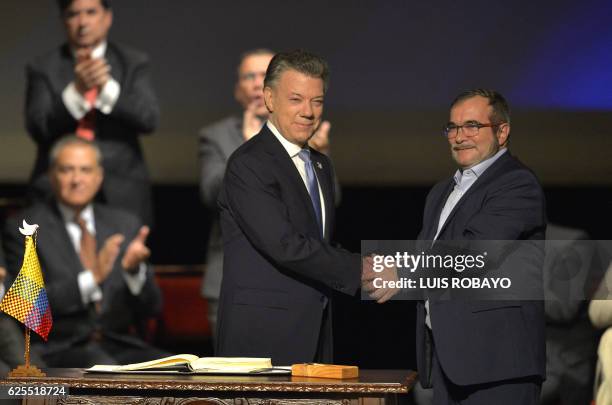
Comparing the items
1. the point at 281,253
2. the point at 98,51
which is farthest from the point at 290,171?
the point at 98,51

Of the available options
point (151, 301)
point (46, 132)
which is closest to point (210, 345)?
point (151, 301)

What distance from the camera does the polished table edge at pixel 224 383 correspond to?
261cm

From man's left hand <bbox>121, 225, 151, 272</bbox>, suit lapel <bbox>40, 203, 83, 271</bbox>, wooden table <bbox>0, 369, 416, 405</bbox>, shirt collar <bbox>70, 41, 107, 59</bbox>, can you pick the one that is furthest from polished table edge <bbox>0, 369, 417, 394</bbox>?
shirt collar <bbox>70, 41, 107, 59</bbox>

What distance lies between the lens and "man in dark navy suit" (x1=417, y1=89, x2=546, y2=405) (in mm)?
3137

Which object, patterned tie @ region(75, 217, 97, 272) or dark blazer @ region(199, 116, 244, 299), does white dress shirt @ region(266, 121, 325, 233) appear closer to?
dark blazer @ region(199, 116, 244, 299)

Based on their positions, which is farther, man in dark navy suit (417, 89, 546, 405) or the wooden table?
man in dark navy suit (417, 89, 546, 405)

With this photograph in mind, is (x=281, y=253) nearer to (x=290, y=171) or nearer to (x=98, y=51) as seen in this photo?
(x=290, y=171)

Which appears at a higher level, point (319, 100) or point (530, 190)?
point (319, 100)

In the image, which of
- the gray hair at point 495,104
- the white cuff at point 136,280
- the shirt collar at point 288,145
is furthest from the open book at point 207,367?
the white cuff at point 136,280

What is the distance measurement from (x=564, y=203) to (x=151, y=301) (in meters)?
1.76

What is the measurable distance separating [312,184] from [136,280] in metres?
1.88

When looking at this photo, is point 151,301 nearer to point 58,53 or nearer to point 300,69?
point 58,53

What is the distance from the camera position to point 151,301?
4.94 metres

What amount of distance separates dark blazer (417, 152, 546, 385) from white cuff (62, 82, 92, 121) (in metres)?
2.26
